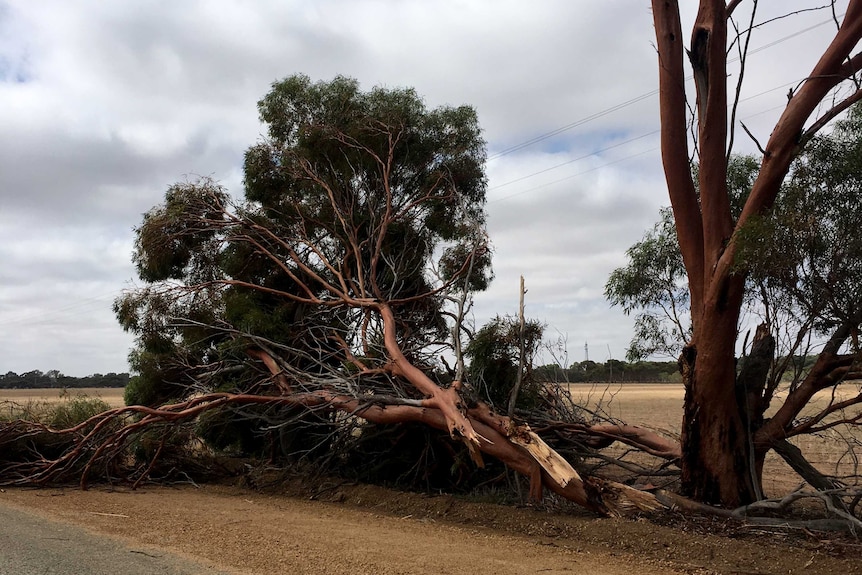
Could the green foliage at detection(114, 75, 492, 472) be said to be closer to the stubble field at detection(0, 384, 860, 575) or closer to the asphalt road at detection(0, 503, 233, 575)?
the stubble field at detection(0, 384, 860, 575)

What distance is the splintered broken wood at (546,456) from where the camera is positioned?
9633 millimetres

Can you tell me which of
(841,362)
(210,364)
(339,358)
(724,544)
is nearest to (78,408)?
(210,364)

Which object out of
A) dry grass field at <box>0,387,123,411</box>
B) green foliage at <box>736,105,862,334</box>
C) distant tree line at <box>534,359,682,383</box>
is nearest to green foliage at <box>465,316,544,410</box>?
distant tree line at <box>534,359,682,383</box>

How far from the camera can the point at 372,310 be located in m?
14.5

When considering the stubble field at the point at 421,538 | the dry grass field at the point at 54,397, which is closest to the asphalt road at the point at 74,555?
the stubble field at the point at 421,538

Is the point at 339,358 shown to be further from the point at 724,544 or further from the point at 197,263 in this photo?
the point at 724,544

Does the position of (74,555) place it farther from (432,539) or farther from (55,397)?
(55,397)

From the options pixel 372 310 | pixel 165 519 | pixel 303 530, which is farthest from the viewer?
pixel 372 310

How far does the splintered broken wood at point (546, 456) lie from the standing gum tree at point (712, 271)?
185 centimetres

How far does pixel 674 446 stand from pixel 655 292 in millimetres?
2812

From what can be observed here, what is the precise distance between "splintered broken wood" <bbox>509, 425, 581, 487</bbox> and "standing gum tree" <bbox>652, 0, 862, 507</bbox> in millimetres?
1849

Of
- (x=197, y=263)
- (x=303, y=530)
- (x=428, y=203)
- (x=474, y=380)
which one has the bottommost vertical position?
(x=303, y=530)

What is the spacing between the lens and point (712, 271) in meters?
9.79

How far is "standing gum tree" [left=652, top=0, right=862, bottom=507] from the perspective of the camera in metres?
9.66
